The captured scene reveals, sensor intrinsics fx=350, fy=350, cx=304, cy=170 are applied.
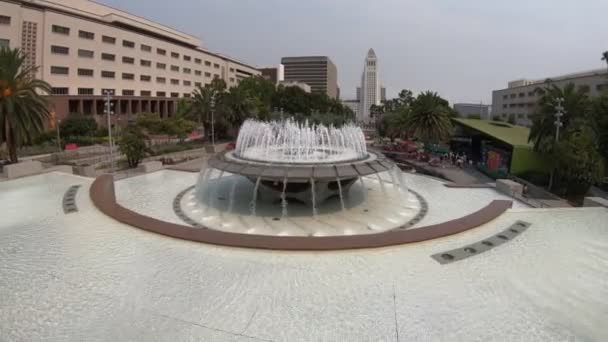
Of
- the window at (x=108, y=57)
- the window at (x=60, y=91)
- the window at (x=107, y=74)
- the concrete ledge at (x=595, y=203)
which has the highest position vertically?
the window at (x=108, y=57)

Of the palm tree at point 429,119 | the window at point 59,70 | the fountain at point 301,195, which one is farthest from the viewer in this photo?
the window at point 59,70

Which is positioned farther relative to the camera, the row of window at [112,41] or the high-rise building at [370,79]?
the high-rise building at [370,79]

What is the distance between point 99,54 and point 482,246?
53.2 metres

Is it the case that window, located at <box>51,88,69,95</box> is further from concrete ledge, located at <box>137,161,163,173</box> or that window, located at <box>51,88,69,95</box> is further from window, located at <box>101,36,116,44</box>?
concrete ledge, located at <box>137,161,163,173</box>

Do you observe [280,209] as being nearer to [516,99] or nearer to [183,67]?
[183,67]

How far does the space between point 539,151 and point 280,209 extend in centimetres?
2001

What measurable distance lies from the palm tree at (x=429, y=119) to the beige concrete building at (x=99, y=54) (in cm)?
3434

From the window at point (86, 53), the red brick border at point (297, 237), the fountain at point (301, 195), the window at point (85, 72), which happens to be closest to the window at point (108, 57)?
the window at point (86, 53)

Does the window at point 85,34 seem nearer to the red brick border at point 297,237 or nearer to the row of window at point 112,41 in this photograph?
the row of window at point 112,41

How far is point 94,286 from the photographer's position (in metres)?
7.71

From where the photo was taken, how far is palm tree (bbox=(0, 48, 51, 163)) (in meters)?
19.7

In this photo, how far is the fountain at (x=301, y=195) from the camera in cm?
1301

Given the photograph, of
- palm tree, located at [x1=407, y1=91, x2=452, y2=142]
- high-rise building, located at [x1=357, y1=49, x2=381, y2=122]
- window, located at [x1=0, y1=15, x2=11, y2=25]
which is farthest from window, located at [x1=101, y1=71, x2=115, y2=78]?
high-rise building, located at [x1=357, y1=49, x2=381, y2=122]

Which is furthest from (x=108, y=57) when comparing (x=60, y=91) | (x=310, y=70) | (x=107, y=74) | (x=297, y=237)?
(x=310, y=70)
